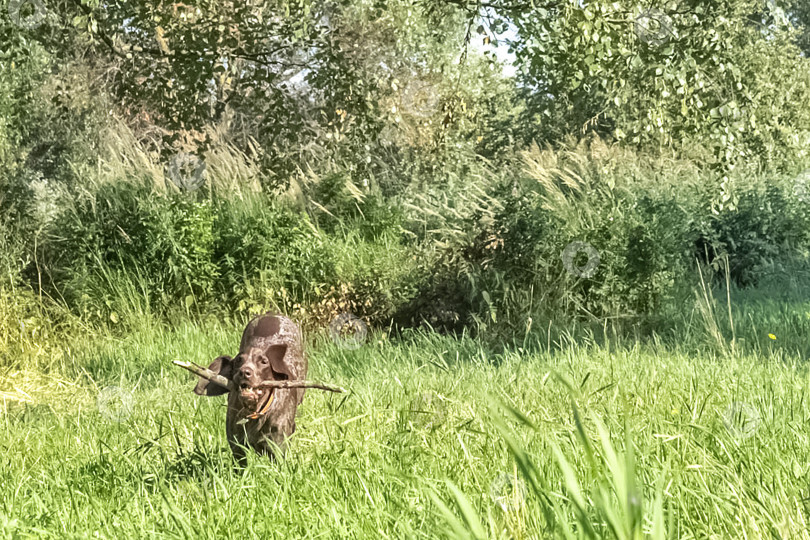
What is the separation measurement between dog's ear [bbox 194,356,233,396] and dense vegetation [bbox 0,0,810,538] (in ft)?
0.95

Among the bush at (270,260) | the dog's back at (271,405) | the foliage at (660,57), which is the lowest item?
the bush at (270,260)

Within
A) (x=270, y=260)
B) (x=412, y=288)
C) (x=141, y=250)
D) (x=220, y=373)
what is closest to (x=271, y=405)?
(x=220, y=373)

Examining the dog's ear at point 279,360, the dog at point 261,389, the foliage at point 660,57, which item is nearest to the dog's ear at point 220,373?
the dog at point 261,389

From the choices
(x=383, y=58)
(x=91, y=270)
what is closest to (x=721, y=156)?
(x=91, y=270)

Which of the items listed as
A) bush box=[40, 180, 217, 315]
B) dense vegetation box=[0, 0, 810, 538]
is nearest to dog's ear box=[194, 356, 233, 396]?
dense vegetation box=[0, 0, 810, 538]

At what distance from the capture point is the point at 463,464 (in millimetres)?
2732

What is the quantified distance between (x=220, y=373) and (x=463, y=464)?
0.91 meters

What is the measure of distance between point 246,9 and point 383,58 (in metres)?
7.84

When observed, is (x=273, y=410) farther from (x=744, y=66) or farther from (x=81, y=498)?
(x=744, y=66)

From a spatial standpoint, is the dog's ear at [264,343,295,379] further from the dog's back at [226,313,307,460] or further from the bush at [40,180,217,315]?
the bush at [40,180,217,315]

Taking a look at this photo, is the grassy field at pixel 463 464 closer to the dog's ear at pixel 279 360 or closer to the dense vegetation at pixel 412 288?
the dense vegetation at pixel 412 288

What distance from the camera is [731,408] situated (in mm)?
3268

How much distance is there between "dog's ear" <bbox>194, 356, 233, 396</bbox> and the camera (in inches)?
113

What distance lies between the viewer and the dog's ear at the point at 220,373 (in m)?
2.88
